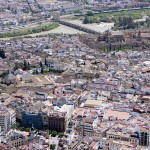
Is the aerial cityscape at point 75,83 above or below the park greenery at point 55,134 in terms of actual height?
above

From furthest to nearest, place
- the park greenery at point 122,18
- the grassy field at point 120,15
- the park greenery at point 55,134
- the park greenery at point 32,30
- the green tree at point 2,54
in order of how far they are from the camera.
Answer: the grassy field at point 120,15 < the park greenery at point 122,18 < the park greenery at point 32,30 < the green tree at point 2,54 < the park greenery at point 55,134

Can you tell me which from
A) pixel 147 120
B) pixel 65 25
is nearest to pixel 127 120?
pixel 147 120

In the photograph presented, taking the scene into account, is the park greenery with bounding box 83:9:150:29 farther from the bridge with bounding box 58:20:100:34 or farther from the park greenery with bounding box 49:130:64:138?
the park greenery with bounding box 49:130:64:138

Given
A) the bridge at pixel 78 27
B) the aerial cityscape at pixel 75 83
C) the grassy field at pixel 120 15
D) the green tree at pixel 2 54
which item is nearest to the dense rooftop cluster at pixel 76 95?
the aerial cityscape at pixel 75 83

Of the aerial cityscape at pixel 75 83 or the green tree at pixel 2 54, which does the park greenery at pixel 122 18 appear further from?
the green tree at pixel 2 54

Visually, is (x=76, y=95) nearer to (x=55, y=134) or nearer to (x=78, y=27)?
(x=55, y=134)

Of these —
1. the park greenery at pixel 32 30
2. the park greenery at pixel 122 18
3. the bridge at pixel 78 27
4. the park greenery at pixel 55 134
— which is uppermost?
the park greenery at pixel 122 18

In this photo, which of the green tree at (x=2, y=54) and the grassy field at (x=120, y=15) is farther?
the grassy field at (x=120, y=15)
